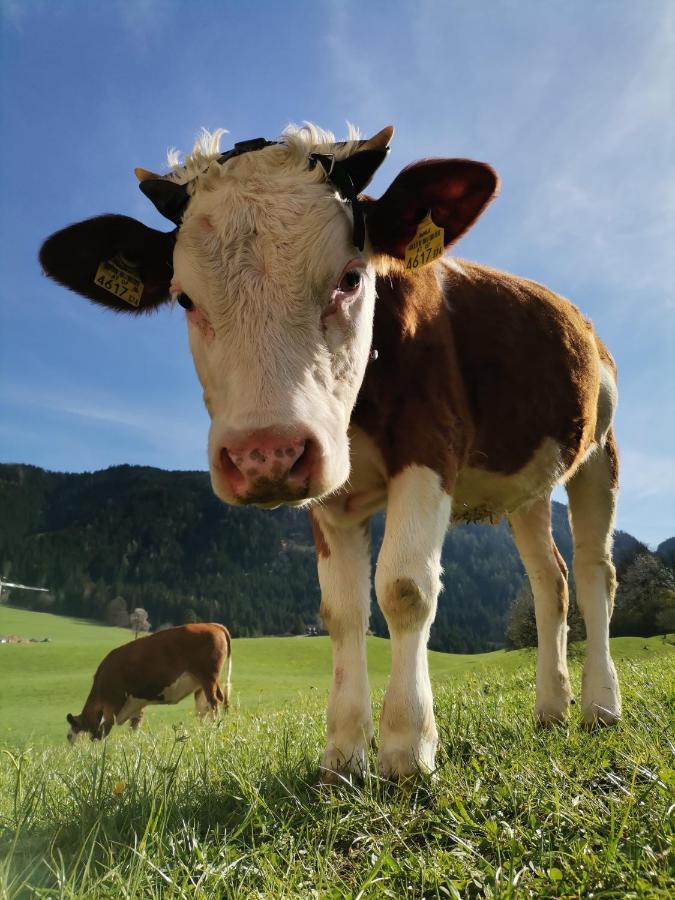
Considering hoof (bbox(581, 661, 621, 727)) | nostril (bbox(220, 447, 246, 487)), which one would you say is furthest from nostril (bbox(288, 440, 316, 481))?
hoof (bbox(581, 661, 621, 727))

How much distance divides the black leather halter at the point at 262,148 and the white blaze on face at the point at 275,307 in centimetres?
7

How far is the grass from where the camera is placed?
201cm

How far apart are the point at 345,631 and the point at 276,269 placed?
2.01 meters

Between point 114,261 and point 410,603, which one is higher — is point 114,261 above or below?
above

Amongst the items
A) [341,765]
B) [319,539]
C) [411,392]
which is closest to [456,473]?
[411,392]

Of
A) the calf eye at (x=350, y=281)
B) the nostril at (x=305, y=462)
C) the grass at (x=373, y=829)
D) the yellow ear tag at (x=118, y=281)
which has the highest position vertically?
the yellow ear tag at (x=118, y=281)

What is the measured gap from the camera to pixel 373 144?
3.80m

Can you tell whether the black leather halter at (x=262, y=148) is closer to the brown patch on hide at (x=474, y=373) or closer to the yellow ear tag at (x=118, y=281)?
the brown patch on hide at (x=474, y=373)

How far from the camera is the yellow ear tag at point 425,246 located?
12.6 feet

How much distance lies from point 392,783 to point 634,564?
44596mm

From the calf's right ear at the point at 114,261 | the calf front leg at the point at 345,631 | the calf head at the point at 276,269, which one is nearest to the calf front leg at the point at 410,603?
the calf front leg at the point at 345,631

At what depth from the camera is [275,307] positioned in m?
3.15

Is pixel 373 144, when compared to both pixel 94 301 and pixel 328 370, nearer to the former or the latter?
pixel 328 370

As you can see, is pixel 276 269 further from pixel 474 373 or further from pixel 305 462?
pixel 474 373
